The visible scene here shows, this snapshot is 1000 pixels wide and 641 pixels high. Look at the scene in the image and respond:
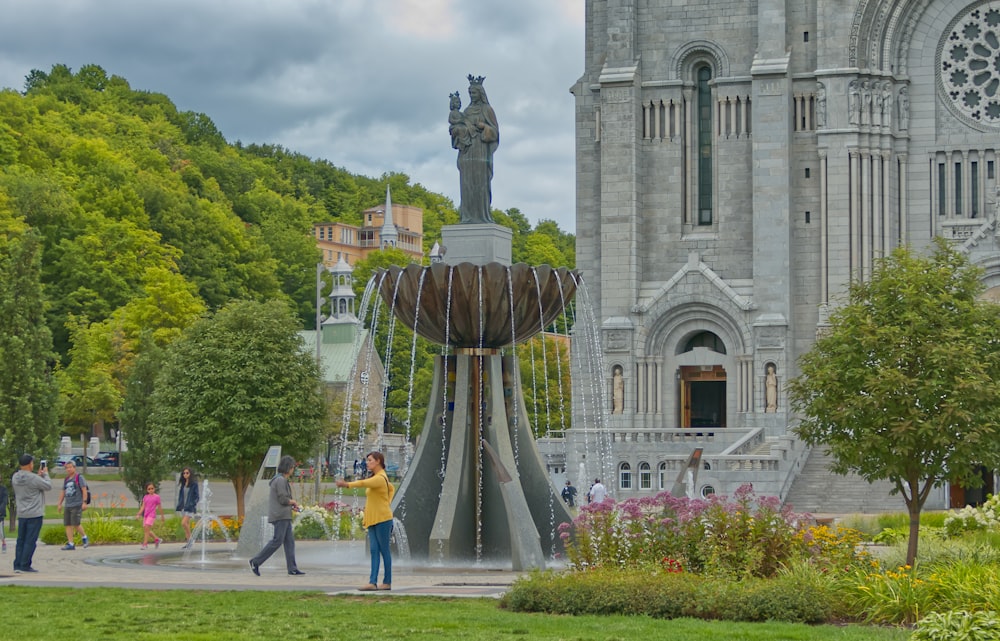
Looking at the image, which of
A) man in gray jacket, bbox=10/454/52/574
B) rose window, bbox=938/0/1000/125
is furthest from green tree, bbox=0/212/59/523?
rose window, bbox=938/0/1000/125

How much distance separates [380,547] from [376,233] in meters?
159

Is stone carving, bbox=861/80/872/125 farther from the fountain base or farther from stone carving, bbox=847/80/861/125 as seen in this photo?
the fountain base

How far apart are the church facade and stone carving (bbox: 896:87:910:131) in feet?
0.16

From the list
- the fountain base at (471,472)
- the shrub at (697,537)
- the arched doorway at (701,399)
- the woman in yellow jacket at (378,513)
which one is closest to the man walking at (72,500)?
the fountain base at (471,472)

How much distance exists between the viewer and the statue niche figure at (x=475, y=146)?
27.5 meters

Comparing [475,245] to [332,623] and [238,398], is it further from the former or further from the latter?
[238,398]

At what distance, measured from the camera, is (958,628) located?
45.2 ft

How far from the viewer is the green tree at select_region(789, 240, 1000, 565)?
24.1m

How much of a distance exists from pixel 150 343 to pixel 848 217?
2344 cm

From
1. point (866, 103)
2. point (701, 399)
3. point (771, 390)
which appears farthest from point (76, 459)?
point (866, 103)

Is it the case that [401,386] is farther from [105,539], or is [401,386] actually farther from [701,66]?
[105,539]

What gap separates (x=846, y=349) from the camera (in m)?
25.0

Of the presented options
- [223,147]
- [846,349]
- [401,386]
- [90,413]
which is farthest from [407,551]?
[223,147]

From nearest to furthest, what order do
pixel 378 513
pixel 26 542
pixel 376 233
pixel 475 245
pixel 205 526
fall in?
pixel 378 513 < pixel 26 542 < pixel 475 245 < pixel 205 526 < pixel 376 233
